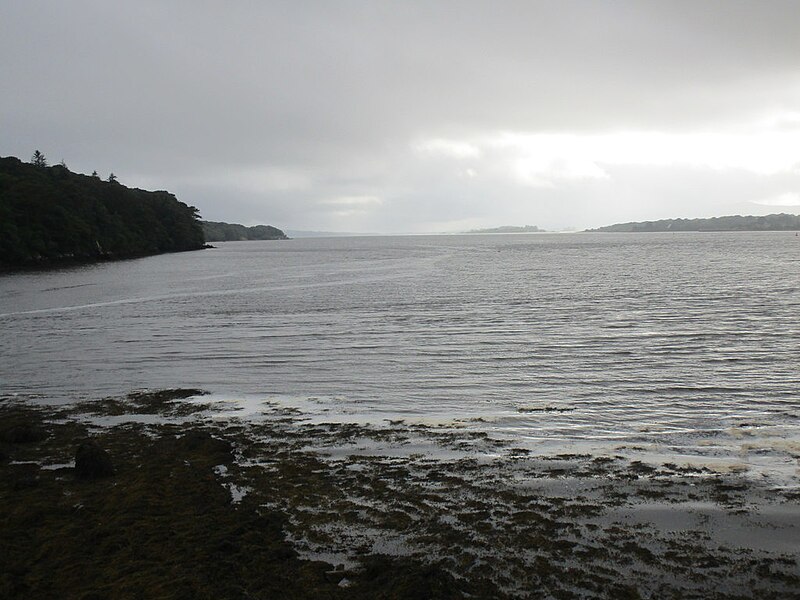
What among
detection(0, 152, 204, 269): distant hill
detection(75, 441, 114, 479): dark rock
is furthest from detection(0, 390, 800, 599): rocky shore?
detection(0, 152, 204, 269): distant hill

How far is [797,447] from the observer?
12.2 metres

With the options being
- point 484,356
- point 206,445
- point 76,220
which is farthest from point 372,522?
point 76,220

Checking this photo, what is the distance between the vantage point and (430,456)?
12.3 metres

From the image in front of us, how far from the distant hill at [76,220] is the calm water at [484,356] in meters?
46.1

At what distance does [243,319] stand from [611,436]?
26.5 metres

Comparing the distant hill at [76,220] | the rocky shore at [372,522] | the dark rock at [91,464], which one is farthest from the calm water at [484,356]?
the distant hill at [76,220]

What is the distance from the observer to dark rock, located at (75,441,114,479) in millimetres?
10883

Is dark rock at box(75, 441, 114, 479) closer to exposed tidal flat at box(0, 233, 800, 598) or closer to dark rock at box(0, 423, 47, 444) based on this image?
exposed tidal flat at box(0, 233, 800, 598)

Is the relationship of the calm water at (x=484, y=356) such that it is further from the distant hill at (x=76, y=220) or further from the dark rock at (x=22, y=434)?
the distant hill at (x=76, y=220)

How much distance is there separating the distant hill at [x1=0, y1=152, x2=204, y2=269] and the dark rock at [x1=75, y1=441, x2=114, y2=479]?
8784 centimetres

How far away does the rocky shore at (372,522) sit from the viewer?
730 cm

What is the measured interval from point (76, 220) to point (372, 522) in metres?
108

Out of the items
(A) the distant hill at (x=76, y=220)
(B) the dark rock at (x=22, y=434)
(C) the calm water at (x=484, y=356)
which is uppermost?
(A) the distant hill at (x=76, y=220)

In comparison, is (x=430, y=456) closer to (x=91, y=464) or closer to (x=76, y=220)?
(x=91, y=464)
